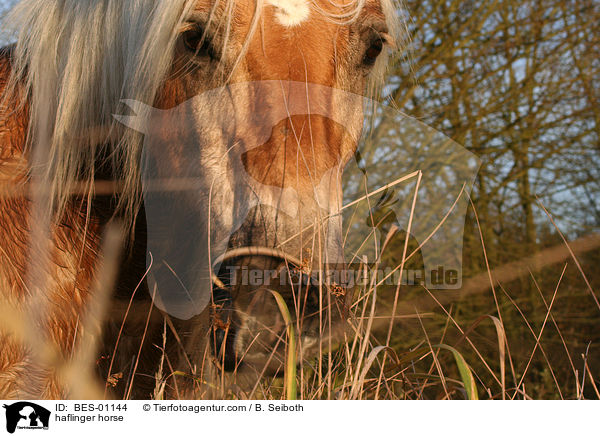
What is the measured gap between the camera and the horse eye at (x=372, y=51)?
122cm

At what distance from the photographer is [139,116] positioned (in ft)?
3.60

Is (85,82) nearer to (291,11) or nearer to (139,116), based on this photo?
(139,116)

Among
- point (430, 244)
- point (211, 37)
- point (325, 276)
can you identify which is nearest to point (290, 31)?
point (211, 37)

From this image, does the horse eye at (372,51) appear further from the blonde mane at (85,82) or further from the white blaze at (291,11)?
the white blaze at (291,11)

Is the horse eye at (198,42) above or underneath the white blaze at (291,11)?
underneath

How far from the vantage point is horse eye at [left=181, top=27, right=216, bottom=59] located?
1044 millimetres

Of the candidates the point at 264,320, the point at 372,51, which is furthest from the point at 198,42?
the point at 264,320

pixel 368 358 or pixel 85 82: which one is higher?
pixel 85 82

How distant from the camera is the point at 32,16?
1183 mm
